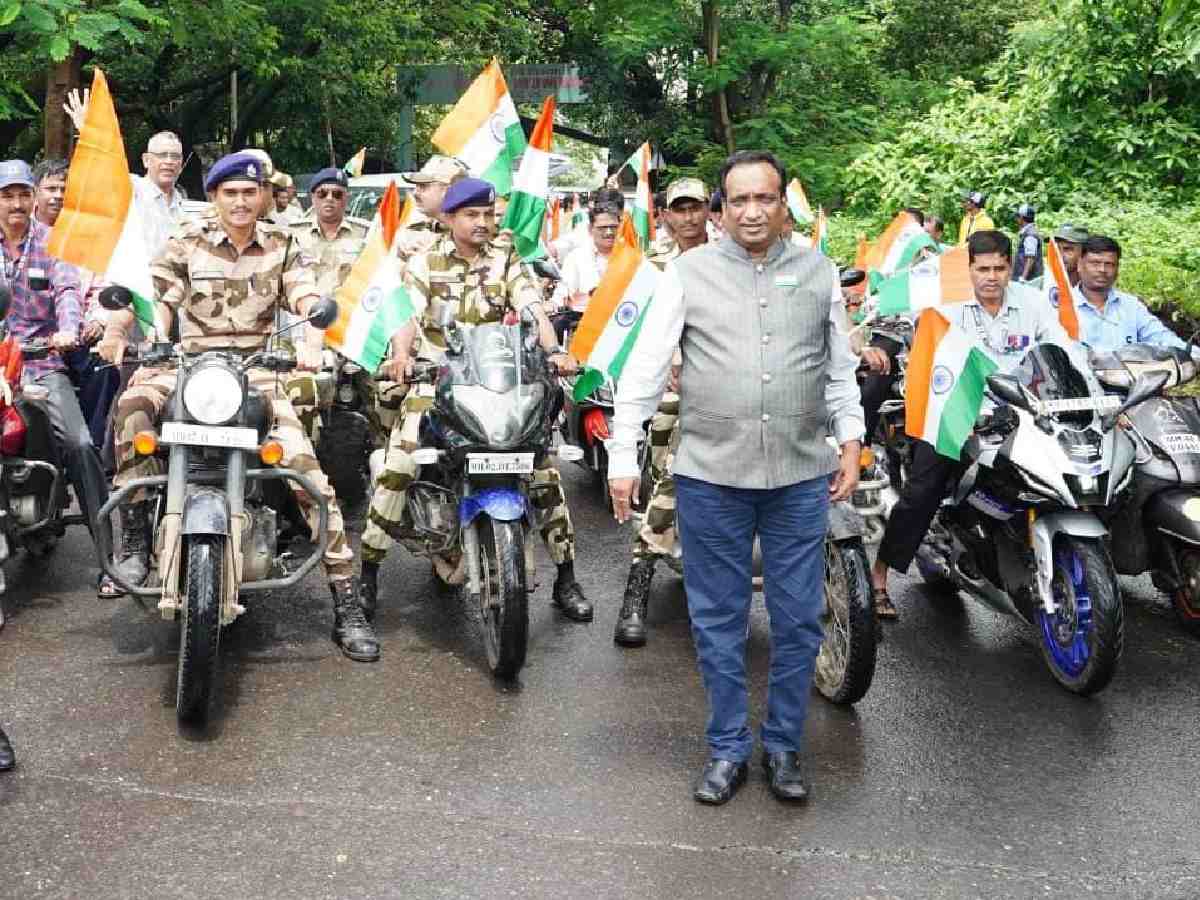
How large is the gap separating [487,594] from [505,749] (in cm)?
89

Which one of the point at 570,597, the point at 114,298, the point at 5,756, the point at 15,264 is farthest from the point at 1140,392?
the point at 15,264

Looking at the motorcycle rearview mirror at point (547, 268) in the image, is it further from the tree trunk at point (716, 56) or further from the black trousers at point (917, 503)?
the tree trunk at point (716, 56)

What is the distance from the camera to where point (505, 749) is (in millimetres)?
4980

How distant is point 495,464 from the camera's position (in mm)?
5660

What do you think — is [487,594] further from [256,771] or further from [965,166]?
[965,166]

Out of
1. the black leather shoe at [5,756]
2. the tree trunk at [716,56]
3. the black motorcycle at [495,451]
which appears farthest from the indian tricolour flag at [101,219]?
the tree trunk at [716,56]

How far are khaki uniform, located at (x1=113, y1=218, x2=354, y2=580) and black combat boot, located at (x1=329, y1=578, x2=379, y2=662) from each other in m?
0.07

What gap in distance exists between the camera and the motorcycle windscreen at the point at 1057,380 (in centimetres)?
562

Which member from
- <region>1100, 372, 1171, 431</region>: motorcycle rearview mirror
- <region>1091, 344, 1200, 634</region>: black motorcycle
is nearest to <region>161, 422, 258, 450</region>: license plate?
<region>1100, 372, 1171, 431</region>: motorcycle rearview mirror

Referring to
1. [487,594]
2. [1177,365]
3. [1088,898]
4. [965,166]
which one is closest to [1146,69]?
[965,166]

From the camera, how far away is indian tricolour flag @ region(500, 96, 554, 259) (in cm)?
781

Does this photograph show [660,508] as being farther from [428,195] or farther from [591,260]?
[591,260]

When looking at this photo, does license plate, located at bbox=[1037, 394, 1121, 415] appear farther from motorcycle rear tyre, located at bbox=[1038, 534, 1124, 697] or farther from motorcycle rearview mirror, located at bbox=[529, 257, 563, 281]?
motorcycle rearview mirror, located at bbox=[529, 257, 563, 281]

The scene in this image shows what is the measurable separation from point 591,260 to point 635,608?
190 inches
